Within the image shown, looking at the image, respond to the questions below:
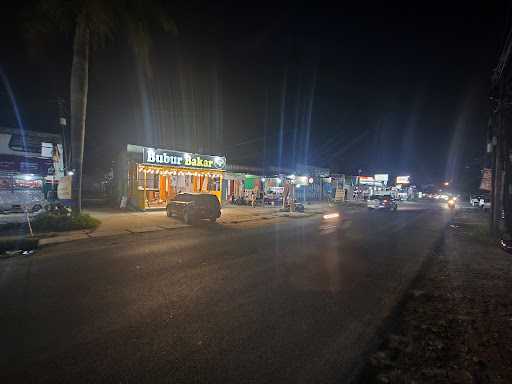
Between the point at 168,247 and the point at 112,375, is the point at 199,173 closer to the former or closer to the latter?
the point at 168,247

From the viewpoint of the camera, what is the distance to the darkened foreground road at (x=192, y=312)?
10.4ft

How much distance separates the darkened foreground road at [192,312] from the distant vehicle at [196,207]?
6508 millimetres

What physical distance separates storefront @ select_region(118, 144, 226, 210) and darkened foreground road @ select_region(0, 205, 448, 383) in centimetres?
1210

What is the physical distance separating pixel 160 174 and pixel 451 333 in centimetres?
2156

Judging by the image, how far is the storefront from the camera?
20.5 m

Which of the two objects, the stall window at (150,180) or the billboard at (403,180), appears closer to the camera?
the stall window at (150,180)

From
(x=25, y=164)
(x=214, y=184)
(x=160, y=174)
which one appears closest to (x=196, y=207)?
(x=160, y=174)

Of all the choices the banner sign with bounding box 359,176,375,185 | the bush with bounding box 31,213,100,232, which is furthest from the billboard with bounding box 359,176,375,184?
the bush with bounding box 31,213,100,232

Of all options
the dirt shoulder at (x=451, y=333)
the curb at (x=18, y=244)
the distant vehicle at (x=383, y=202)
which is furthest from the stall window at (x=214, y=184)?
the dirt shoulder at (x=451, y=333)

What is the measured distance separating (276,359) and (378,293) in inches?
136

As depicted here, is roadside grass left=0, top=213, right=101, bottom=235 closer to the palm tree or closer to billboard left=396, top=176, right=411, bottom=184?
the palm tree

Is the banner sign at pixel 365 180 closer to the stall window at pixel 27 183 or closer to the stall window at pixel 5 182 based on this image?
the stall window at pixel 27 183

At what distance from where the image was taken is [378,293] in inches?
229

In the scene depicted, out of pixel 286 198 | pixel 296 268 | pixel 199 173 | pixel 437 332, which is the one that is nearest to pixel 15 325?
pixel 296 268
